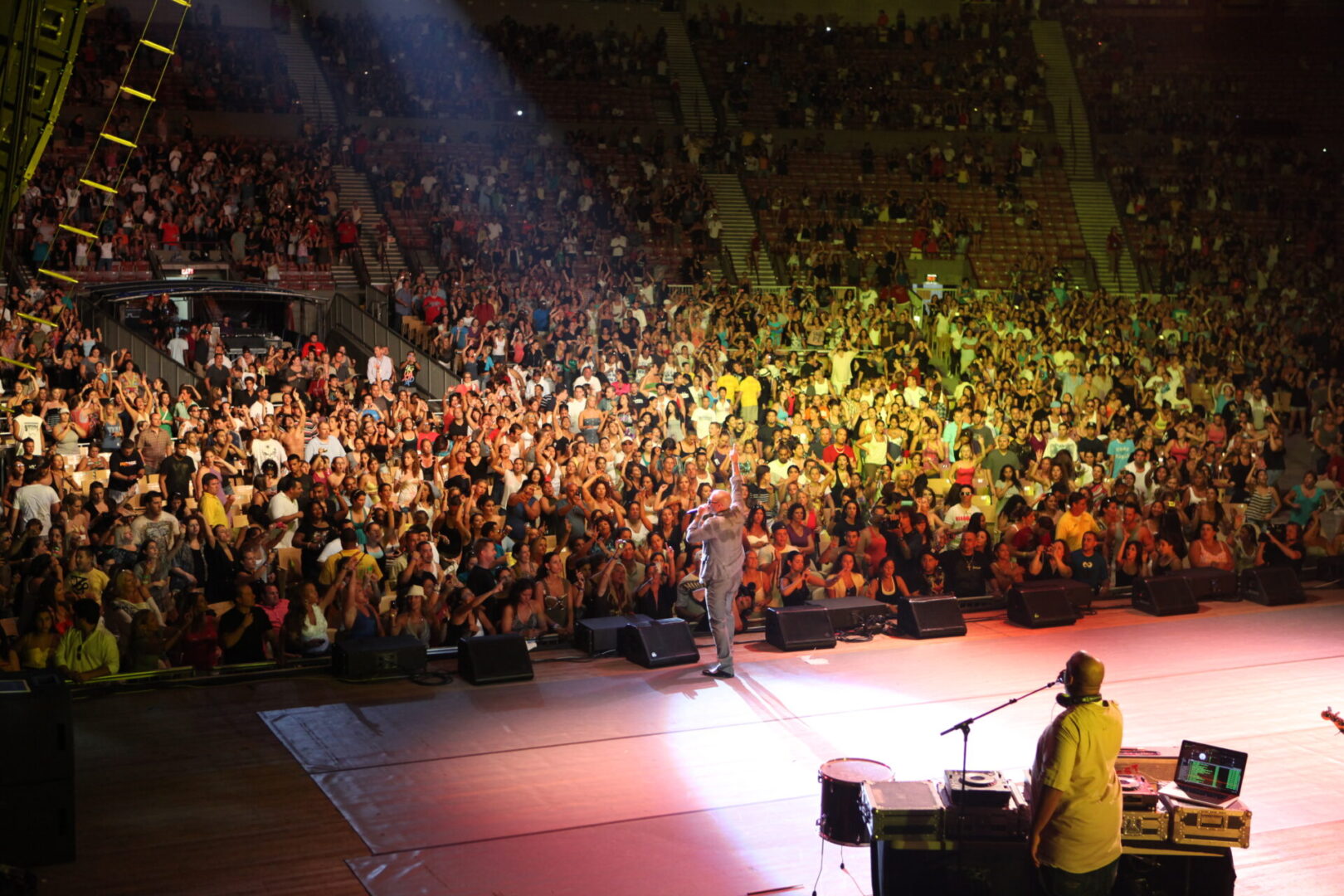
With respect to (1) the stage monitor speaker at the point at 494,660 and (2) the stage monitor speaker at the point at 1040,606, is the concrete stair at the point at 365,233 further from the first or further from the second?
(2) the stage monitor speaker at the point at 1040,606

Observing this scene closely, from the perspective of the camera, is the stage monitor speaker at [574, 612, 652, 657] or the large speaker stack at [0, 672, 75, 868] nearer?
the large speaker stack at [0, 672, 75, 868]

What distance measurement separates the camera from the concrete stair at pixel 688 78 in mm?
28328

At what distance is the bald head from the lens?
17.9 feet

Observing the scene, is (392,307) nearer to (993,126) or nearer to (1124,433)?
(1124,433)

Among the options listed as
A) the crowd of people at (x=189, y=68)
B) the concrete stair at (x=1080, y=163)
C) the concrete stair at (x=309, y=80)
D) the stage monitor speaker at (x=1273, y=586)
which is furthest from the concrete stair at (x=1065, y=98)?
the stage monitor speaker at (x=1273, y=586)

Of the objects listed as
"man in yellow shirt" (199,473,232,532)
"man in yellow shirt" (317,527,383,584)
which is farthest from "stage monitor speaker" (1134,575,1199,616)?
"man in yellow shirt" (199,473,232,532)

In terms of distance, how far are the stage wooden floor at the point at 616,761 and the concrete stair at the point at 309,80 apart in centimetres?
1766

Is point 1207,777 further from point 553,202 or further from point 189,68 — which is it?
point 189,68

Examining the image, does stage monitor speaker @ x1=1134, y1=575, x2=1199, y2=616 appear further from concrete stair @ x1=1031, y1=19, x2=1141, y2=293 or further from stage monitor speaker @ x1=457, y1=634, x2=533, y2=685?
concrete stair @ x1=1031, y1=19, x2=1141, y2=293

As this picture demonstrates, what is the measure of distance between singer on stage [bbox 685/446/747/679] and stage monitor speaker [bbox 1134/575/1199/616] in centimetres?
449

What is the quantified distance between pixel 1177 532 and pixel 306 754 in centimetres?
871

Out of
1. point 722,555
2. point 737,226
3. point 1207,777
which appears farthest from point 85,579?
point 737,226

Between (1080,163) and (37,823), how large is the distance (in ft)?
86.9

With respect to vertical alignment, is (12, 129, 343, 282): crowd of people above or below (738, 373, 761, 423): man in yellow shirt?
above
